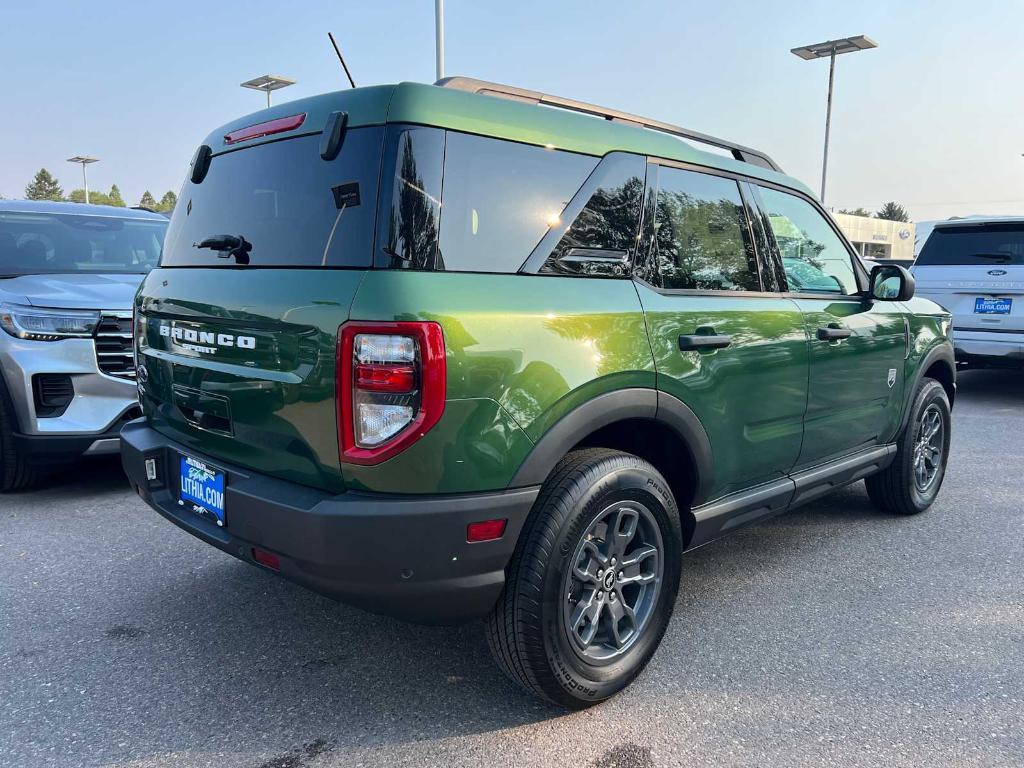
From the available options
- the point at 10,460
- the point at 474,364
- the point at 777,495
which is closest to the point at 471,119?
the point at 474,364

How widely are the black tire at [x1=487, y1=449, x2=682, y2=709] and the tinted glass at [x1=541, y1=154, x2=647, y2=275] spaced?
2.00ft

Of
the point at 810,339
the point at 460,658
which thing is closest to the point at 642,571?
the point at 460,658

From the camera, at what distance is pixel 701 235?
2.93m

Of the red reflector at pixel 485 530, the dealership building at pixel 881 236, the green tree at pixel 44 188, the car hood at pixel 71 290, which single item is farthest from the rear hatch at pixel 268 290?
the green tree at pixel 44 188

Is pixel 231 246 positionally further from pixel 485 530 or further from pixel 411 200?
pixel 485 530

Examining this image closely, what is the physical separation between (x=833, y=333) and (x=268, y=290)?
2.45 m

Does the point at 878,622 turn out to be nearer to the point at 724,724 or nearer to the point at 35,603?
the point at 724,724

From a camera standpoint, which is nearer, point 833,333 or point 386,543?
point 386,543

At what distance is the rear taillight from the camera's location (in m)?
1.95

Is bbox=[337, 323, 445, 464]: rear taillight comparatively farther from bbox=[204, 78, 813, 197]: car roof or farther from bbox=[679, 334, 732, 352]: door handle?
bbox=[679, 334, 732, 352]: door handle

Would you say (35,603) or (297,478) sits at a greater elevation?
(297,478)

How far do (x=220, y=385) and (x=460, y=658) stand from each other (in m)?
1.30

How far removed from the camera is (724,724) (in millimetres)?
2377

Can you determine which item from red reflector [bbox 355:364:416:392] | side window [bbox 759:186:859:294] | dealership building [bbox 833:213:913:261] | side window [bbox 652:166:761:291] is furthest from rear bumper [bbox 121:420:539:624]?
dealership building [bbox 833:213:913:261]
